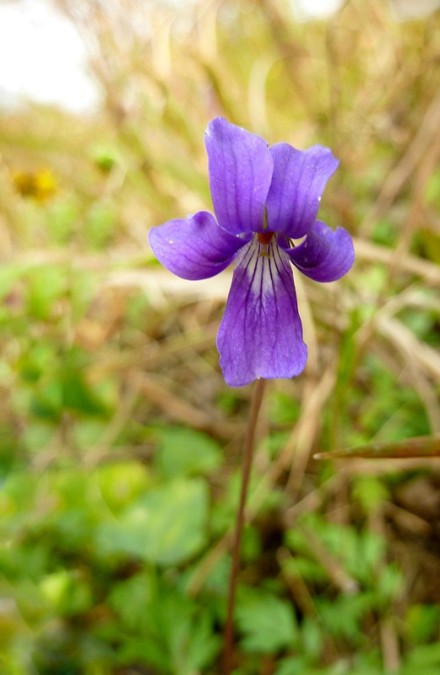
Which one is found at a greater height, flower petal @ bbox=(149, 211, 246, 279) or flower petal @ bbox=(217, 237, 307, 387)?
flower petal @ bbox=(149, 211, 246, 279)

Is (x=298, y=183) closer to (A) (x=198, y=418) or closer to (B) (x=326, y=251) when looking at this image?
(B) (x=326, y=251)

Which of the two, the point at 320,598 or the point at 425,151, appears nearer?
the point at 320,598

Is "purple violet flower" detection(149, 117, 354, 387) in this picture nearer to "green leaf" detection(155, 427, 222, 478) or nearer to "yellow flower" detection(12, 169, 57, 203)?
"green leaf" detection(155, 427, 222, 478)

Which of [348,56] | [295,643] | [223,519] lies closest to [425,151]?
[348,56]

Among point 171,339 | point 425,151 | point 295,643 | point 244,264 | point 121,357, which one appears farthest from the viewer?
point 171,339

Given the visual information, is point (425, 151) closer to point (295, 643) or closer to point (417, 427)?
point (417, 427)

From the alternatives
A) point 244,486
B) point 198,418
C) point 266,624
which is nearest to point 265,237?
point 244,486

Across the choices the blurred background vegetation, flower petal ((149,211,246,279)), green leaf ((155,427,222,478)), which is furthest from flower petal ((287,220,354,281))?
green leaf ((155,427,222,478))
